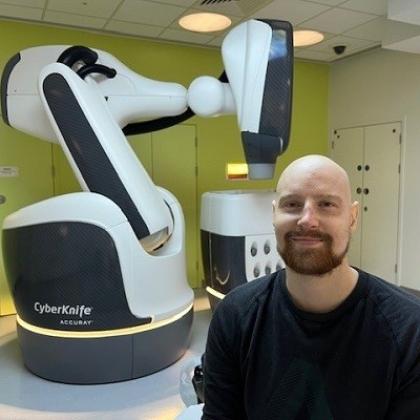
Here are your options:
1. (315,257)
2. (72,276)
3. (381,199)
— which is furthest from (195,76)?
(315,257)

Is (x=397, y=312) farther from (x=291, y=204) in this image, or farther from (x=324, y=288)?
(x=291, y=204)

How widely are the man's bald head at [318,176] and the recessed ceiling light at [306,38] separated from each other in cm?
374

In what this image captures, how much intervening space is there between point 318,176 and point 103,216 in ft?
6.04

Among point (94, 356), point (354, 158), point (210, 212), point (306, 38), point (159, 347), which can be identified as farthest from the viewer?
point (354, 158)

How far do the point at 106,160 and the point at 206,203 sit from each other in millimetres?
1194

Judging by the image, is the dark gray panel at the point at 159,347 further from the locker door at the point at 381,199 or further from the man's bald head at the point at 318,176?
the locker door at the point at 381,199

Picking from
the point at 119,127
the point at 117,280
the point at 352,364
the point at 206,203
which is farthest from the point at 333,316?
the point at 206,203

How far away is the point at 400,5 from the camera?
3.44 metres

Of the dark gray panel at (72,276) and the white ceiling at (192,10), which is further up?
the white ceiling at (192,10)

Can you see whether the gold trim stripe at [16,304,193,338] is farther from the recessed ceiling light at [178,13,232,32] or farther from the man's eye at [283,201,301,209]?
the recessed ceiling light at [178,13,232,32]

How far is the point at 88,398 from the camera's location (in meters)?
2.65

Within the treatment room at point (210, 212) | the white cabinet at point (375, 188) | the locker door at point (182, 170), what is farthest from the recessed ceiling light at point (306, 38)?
the locker door at point (182, 170)

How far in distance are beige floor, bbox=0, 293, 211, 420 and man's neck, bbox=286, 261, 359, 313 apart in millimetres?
1704

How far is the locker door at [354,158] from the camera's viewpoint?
17.8ft
